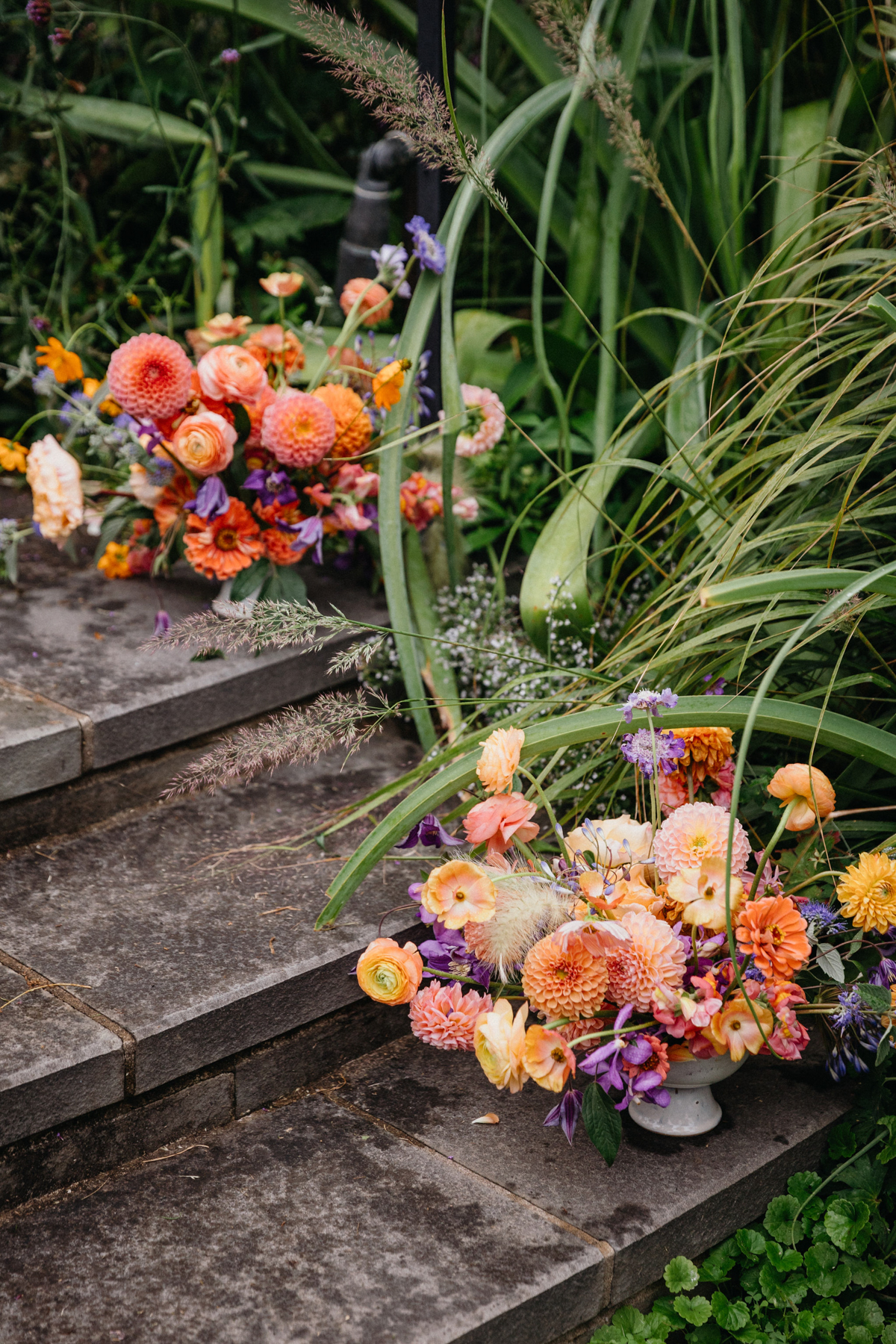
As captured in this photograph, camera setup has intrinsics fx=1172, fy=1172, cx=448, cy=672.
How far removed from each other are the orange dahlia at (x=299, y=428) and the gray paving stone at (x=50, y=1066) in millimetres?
910

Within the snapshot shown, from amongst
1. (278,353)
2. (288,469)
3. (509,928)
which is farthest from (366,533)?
(509,928)

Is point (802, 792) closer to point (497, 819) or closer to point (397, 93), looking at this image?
point (497, 819)

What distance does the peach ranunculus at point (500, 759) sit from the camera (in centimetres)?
125

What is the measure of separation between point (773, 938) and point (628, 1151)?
1.12 ft

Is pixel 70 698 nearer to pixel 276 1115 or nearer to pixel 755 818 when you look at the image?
pixel 276 1115

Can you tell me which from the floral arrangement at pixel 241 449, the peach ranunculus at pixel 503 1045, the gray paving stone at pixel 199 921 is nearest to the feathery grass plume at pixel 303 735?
the gray paving stone at pixel 199 921

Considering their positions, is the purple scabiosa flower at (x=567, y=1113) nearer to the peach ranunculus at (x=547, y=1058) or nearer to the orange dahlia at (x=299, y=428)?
the peach ranunculus at (x=547, y=1058)

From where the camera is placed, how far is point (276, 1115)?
1433 millimetres

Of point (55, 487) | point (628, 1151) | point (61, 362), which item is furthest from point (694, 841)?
point (61, 362)

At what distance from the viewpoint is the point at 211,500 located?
6.18 ft

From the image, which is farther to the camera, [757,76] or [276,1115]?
[757,76]

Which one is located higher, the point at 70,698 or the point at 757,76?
the point at 757,76

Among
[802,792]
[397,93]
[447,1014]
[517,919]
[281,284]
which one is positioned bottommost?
[447,1014]

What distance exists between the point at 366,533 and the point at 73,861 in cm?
79
